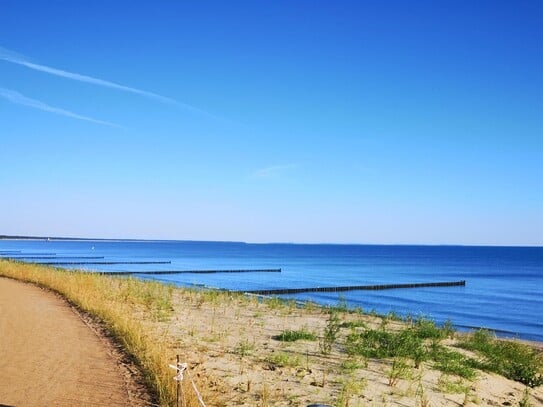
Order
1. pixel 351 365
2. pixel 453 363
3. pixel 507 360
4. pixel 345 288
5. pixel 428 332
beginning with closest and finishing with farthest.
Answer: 1. pixel 351 365
2. pixel 453 363
3. pixel 507 360
4. pixel 428 332
5. pixel 345 288

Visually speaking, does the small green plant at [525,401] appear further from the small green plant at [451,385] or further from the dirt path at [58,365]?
the dirt path at [58,365]

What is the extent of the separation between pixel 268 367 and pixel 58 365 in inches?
182

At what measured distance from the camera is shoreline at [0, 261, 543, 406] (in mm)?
9867

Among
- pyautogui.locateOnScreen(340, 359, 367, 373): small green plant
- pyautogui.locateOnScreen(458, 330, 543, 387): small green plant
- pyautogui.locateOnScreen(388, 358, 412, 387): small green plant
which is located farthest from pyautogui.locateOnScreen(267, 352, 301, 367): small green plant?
pyautogui.locateOnScreen(458, 330, 543, 387): small green plant

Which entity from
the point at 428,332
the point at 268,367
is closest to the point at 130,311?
the point at 268,367

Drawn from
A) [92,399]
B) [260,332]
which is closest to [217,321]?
[260,332]

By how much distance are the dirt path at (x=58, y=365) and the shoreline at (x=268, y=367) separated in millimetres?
574

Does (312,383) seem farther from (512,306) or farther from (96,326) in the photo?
(512,306)

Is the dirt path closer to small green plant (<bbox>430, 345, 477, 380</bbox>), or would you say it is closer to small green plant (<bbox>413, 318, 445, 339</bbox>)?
small green plant (<bbox>430, 345, 477, 380</bbox>)

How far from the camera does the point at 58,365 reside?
10.7 metres

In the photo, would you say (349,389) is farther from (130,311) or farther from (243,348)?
(130,311)

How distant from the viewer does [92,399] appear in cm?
865

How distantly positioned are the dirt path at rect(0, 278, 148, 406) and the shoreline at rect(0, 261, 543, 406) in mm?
574

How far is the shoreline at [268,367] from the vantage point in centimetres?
987
